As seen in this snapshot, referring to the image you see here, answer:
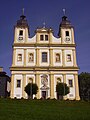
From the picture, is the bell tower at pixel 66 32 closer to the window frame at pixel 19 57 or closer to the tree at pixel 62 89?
the window frame at pixel 19 57

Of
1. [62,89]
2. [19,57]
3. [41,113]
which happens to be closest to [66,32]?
[19,57]

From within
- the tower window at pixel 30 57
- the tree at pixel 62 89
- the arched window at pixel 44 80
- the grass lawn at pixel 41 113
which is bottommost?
the grass lawn at pixel 41 113

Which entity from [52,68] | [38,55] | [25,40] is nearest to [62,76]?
[52,68]

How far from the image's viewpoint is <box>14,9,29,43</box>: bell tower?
47.6 metres

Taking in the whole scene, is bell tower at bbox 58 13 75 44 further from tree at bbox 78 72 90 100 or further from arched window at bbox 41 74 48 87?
tree at bbox 78 72 90 100

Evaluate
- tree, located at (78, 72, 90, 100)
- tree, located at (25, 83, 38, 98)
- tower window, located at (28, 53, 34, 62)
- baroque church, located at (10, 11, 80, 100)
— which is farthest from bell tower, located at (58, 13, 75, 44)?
tree, located at (78, 72, 90, 100)

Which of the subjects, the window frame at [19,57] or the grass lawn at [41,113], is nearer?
the grass lawn at [41,113]

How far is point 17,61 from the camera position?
149ft

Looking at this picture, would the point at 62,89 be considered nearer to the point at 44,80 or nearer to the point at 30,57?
the point at 44,80

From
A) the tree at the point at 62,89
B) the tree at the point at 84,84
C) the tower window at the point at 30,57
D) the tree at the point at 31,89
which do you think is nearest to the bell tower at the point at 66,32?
the tower window at the point at 30,57

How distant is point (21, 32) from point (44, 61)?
770 centimetres

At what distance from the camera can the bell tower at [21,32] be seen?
47.6 metres

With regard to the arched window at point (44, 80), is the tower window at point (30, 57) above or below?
above

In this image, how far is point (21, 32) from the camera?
159 feet
